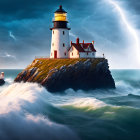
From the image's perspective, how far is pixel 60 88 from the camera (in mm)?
42844

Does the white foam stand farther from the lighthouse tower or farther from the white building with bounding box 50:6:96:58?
the lighthouse tower

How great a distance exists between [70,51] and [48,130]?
103 feet

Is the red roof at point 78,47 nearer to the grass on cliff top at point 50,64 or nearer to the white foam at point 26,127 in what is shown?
the grass on cliff top at point 50,64

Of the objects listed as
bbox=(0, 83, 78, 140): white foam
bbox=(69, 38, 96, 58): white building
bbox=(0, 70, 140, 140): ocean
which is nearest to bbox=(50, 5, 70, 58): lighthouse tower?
bbox=(69, 38, 96, 58): white building

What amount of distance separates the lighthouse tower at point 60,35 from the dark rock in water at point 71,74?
2858 millimetres

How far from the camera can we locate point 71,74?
43969 mm

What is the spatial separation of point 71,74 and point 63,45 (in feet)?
27.9

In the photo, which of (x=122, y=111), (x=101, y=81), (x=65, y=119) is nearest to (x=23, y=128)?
(x=65, y=119)

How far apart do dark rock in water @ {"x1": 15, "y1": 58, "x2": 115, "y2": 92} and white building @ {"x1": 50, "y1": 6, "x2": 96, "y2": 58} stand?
2659mm

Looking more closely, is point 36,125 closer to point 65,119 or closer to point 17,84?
point 65,119

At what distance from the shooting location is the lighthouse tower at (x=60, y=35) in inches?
1927

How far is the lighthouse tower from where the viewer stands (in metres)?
48.9

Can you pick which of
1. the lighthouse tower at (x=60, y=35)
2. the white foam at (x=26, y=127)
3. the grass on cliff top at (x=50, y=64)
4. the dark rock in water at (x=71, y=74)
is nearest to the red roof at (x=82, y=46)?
the lighthouse tower at (x=60, y=35)

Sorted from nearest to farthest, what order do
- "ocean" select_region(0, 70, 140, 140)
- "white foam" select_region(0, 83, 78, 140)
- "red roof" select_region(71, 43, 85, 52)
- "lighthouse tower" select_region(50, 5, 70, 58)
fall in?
"white foam" select_region(0, 83, 78, 140) → "ocean" select_region(0, 70, 140, 140) → "red roof" select_region(71, 43, 85, 52) → "lighthouse tower" select_region(50, 5, 70, 58)
